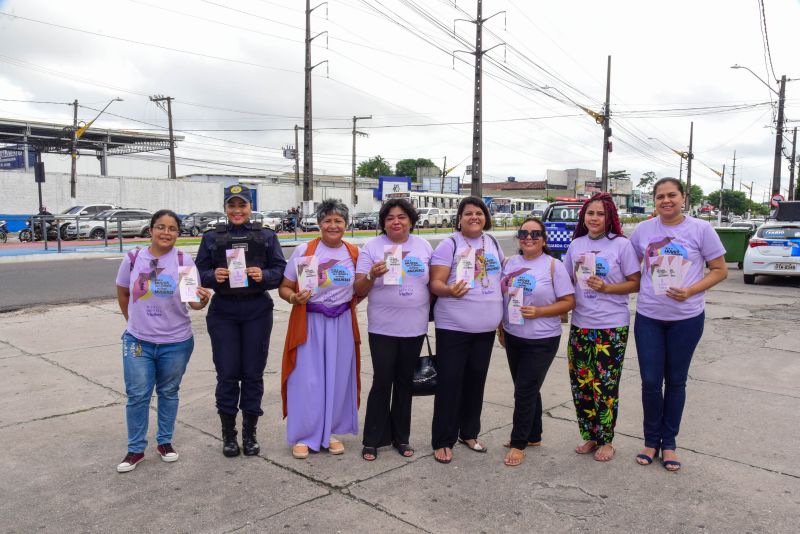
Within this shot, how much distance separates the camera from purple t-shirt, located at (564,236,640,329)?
4.05 metres

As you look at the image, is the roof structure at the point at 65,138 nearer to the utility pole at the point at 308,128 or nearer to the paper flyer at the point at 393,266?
the utility pole at the point at 308,128

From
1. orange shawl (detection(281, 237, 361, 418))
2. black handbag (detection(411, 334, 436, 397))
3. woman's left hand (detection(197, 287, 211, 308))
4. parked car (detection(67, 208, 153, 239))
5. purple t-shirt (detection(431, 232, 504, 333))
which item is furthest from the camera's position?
parked car (detection(67, 208, 153, 239))

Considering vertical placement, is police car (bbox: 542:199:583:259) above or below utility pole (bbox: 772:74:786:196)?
below

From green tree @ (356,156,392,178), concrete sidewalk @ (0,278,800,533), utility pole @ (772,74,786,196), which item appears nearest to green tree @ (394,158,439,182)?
green tree @ (356,156,392,178)

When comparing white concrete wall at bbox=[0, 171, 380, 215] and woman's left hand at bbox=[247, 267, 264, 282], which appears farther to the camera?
white concrete wall at bbox=[0, 171, 380, 215]

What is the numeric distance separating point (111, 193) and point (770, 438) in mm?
44556

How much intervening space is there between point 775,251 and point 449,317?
40.4 ft

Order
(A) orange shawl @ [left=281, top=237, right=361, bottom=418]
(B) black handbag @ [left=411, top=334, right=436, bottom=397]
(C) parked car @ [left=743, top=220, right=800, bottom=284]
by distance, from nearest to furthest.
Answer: (A) orange shawl @ [left=281, top=237, right=361, bottom=418] → (B) black handbag @ [left=411, top=334, right=436, bottom=397] → (C) parked car @ [left=743, top=220, right=800, bottom=284]

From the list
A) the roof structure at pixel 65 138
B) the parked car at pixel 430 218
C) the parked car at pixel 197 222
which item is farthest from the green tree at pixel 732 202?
the parked car at pixel 197 222

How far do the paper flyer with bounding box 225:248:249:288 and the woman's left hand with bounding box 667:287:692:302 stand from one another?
2.58 metres

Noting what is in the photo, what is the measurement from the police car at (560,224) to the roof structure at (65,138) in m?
38.3

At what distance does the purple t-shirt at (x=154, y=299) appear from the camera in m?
3.95

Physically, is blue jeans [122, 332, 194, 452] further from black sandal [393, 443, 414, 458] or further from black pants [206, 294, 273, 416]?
black sandal [393, 443, 414, 458]

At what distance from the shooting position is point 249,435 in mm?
4270
